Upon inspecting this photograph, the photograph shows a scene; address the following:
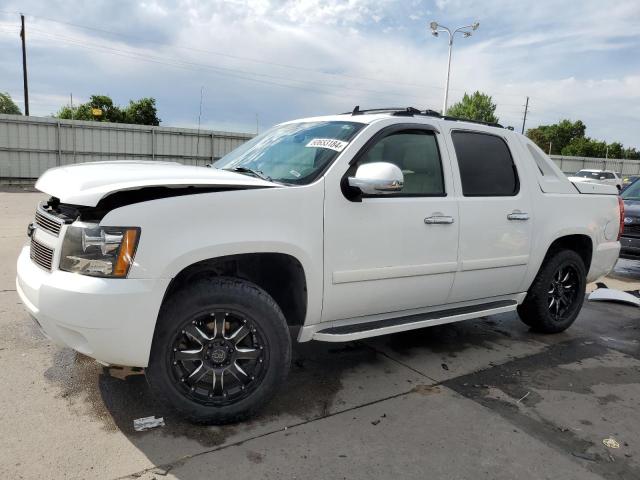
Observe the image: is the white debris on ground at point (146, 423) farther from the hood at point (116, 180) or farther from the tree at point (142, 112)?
the tree at point (142, 112)

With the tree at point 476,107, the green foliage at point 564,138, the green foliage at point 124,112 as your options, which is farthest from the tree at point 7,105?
the green foliage at point 564,138

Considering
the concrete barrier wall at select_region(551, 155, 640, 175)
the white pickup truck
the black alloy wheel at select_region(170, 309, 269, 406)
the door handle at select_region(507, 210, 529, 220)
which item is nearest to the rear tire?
the white pickup truck

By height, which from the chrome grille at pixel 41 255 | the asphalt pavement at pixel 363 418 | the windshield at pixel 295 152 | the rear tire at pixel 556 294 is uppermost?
the windshield at pixel 295 152

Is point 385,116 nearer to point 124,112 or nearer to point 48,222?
point 48,222

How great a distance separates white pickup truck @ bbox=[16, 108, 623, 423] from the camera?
2.63 meters

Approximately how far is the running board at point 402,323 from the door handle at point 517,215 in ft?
2.38

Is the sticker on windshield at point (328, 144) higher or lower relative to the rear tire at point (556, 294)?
higher

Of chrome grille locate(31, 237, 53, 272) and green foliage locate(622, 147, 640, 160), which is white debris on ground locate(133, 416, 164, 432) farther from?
green foliage locate(622, 147, 640, 160)

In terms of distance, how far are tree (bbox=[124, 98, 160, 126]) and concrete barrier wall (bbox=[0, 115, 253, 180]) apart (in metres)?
23.1

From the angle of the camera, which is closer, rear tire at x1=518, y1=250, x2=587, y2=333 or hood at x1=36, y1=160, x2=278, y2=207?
hood at x1=36, y1=160, x2=278, y2=207

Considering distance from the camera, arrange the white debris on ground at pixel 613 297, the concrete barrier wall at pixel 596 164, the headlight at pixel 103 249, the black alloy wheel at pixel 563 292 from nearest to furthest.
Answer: the headlight at pixel 103 249 < the black alloy wheel at pixel 563 292 < the white debris on ground at pixel 613 297 < the concrete barrier wall at pixel 596 164

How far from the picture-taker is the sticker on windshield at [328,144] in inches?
134

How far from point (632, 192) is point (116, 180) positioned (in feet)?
31.3

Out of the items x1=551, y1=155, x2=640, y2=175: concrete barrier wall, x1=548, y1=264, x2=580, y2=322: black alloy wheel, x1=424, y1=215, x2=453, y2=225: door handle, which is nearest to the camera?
x1=424, y1=215, x2=453, y2=225: door handle
